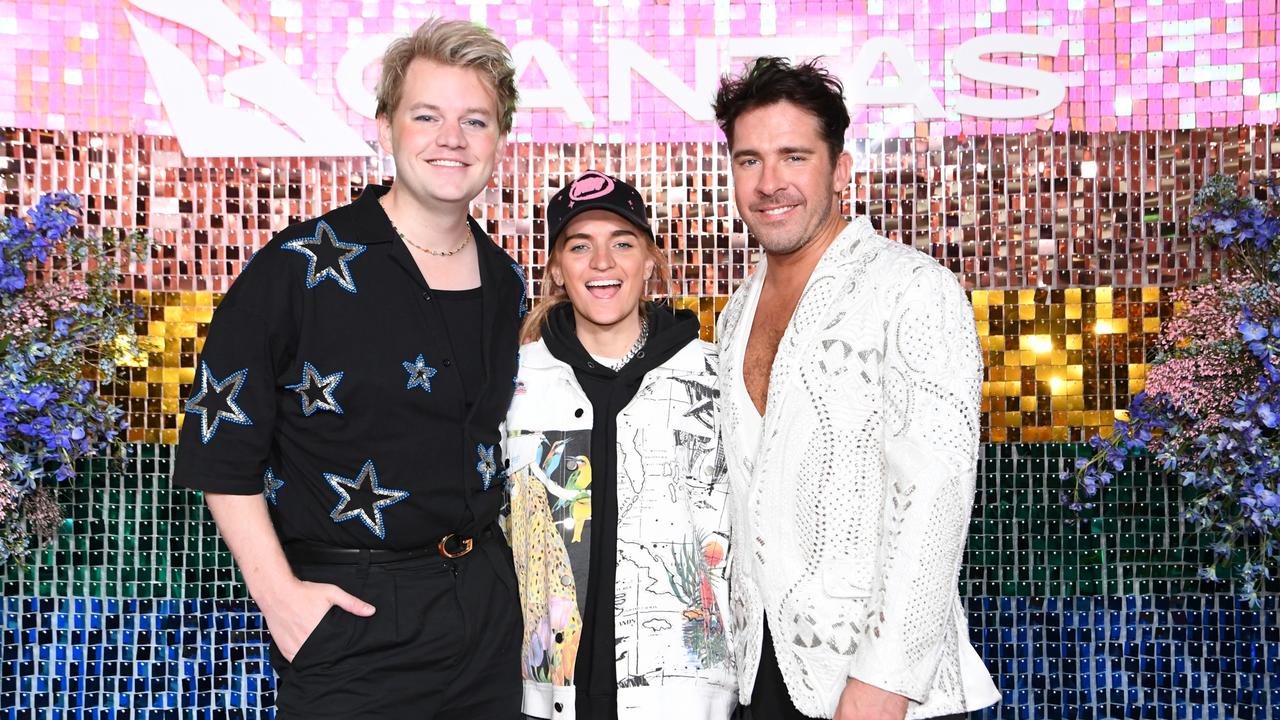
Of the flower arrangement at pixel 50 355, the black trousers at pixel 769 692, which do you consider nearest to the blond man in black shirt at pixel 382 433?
the black trousers at pixel 769 692

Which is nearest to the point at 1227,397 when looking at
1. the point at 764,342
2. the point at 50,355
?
the point at 764,342

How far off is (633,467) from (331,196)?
6.08 feet

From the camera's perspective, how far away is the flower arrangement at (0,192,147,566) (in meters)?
3.19

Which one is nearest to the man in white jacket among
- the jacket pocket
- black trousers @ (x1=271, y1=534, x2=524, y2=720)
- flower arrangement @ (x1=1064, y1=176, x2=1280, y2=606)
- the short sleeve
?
the jacket pocket

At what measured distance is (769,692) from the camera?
2340mm

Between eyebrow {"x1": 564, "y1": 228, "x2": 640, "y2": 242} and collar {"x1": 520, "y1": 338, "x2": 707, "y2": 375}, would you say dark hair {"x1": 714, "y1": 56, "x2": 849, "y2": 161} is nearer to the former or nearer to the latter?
eyebrow {"x1": 564, "y1": 228, "x2": 640, "y2": 242}

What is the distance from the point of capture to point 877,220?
12.5 feet

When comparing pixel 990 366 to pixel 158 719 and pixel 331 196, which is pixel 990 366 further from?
pixel 158 719

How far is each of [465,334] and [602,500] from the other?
18.5 inches

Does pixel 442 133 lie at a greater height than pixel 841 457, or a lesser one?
greater

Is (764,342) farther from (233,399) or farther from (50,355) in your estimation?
(50,355)

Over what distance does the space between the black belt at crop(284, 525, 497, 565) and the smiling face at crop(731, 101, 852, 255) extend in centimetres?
93

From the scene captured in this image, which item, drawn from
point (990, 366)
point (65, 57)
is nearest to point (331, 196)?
point (65, 57)

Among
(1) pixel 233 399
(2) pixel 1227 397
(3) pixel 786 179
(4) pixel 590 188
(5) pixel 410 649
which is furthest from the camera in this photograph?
(2) pixel 1227 397
